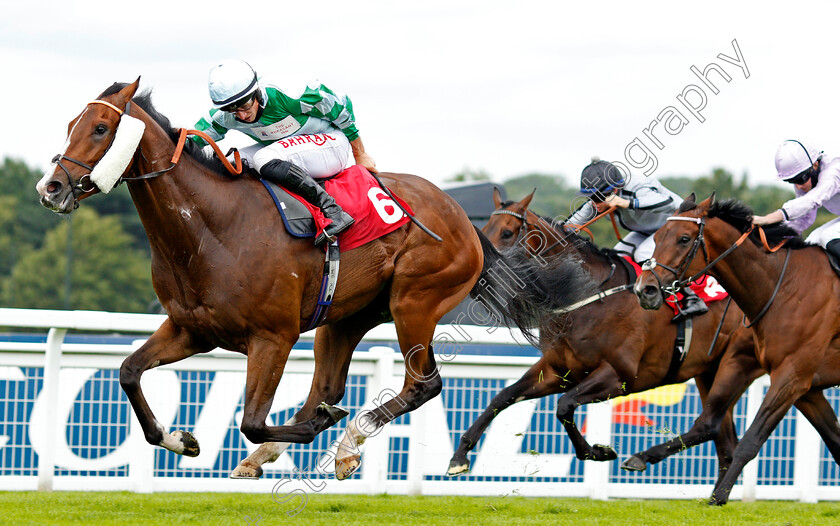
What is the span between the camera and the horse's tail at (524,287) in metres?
5.70

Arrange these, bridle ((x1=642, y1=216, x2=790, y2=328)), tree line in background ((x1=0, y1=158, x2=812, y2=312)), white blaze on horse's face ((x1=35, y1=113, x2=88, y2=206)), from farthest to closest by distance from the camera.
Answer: tree line in background ((x1=0, y1=158, x2=812, y2=312)) → bridle ((x1=642, y1=216, x2=790, y2=328)) → white blaze on horse's face ((x1=35, y1=113, x2=88, y2=206))

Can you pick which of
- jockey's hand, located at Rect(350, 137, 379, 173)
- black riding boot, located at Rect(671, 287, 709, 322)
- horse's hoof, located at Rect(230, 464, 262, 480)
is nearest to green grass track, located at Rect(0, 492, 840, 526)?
horse's hoof, located at Rect(230, 464, 262, 480)

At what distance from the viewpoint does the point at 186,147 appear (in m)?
4.57

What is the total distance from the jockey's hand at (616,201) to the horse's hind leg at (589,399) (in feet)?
3.47

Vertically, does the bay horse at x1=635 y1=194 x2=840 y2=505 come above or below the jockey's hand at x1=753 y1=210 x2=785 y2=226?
below

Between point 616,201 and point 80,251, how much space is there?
113 feet

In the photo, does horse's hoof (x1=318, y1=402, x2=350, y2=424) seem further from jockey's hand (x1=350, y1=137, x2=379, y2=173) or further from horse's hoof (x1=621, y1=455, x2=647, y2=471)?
horse's hoof (x1=621, y1=455, x2=647, y2=471)

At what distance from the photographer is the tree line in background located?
36.4 metres

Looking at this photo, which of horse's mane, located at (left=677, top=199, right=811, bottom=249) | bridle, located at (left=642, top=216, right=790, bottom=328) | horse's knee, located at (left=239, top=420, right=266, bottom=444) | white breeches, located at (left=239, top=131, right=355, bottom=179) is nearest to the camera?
horse's knee, located at (left=239, top=420, right=266, bottom=444)

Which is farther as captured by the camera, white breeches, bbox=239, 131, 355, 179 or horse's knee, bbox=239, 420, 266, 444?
white breeches, bbox=239, 131, 355, 179

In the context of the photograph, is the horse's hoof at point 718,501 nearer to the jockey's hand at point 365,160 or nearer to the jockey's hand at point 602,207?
the jockey's hand at point 602,207

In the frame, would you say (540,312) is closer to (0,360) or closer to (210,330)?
(210,330)

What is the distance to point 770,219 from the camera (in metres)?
5.97

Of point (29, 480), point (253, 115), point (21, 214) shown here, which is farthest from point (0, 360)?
point (21, 214)
